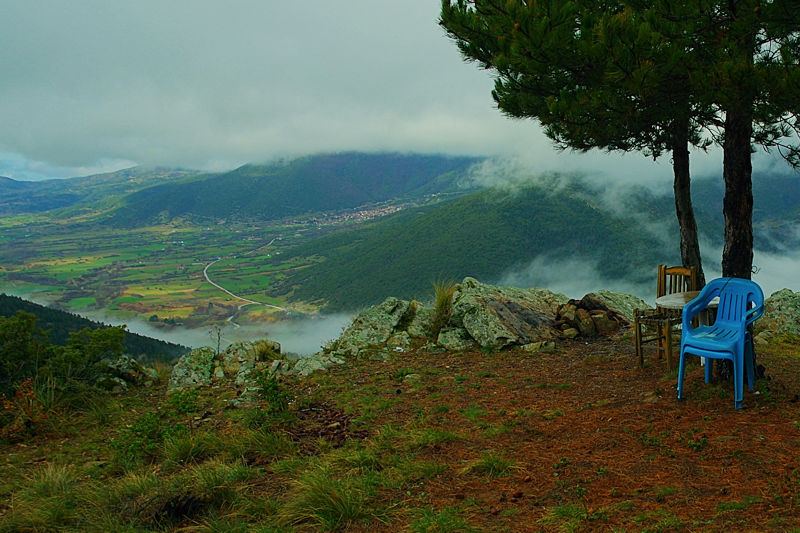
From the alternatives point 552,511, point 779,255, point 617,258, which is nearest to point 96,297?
point 617,258

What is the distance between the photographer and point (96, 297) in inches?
3585

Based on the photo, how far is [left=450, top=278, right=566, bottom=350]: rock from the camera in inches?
342

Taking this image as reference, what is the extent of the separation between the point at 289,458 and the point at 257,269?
399ft

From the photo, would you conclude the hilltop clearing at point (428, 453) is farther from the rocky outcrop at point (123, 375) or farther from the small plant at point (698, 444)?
the rocky outcrop at point (123, 375)

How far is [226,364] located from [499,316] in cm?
510

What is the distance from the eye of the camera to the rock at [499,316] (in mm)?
8680

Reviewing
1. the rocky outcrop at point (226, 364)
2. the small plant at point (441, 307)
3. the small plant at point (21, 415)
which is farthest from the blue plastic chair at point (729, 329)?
the small plant at point (21, 415)

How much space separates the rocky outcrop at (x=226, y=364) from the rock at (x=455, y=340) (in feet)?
9.78

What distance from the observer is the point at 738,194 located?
4.89m

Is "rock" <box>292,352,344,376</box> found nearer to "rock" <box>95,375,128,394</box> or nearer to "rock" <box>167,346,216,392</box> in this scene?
"rock" <box>167,346,216,392</box>

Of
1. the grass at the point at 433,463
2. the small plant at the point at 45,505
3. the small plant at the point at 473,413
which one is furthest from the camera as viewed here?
the small plant at the point at 473,413

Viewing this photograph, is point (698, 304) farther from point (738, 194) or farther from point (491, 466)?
point (491, 466)

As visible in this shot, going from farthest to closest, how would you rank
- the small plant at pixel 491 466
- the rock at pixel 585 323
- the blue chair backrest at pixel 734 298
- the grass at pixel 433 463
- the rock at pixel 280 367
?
1. the rock at pixel 585 323
2. the rock at pixel 280 367
3. the blue chair backrest at pixel 734 298
4. the small plant at pixel 491 466
5. the grass at pixel 433 463

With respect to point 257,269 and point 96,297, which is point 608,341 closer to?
point 96,297
